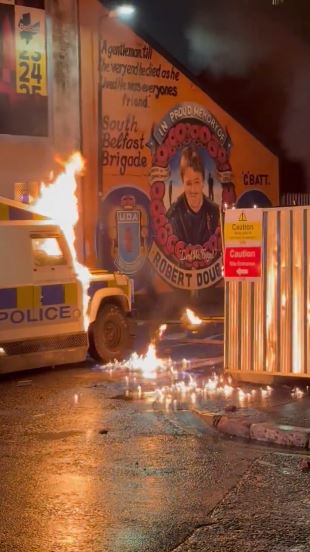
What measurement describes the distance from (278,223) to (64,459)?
11.9 ft

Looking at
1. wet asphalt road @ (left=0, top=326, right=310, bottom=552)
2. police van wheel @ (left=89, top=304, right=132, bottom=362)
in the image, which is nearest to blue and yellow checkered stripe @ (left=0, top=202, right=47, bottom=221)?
police van wheel @ (left=89, top=304, right=132, bottom=362)

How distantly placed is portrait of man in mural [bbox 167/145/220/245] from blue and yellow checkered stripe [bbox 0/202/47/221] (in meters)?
8.18

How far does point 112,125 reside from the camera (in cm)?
1733

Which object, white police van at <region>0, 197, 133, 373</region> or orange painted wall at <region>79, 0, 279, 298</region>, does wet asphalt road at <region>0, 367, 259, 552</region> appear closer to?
white police van at <region>0, 197, 133, 373</region>

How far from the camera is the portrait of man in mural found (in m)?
18.9

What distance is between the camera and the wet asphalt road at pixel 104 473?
4.93 m

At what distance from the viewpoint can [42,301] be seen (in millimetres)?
10398

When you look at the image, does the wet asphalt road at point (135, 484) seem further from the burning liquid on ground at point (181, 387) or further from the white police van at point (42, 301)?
the white police van at point (42, 301)

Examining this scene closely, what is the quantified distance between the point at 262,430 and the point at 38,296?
399 cm

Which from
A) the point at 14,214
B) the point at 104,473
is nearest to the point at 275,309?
the point at 14,214

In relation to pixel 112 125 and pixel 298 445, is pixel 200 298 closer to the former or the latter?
pixel 112 125

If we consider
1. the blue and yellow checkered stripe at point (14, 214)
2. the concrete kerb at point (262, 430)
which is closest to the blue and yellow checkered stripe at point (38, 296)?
the blue and yellow checkered stripe at point (14, 214)

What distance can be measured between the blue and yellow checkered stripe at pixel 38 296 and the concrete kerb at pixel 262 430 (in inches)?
127

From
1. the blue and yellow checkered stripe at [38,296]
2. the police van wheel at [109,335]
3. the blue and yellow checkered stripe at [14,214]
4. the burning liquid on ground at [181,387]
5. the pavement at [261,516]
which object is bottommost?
the pavement at [261,516]
